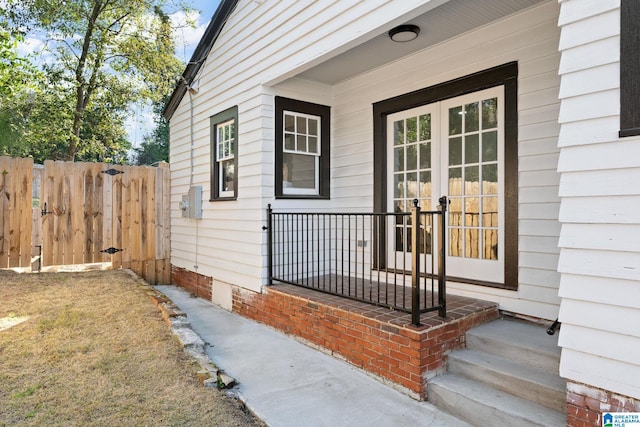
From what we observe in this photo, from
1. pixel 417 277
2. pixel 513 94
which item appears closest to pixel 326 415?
pixel 417 277

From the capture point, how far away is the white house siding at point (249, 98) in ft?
12.4

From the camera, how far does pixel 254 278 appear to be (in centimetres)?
505

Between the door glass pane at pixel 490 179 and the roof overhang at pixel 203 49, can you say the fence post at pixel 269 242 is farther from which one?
the roof overhang at pixel 203 49

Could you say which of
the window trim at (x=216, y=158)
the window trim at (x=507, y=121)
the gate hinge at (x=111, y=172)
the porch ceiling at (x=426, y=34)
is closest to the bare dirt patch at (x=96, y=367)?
the window trim at (x=216, y=158)

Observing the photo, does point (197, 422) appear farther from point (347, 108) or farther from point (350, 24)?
point (347, 108)

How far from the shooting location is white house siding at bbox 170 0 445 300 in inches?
149

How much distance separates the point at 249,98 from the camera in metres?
5.20

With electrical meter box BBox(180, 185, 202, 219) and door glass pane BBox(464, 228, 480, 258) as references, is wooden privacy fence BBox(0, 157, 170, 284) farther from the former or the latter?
door glass pane BBox(464, 228, 480, 258)

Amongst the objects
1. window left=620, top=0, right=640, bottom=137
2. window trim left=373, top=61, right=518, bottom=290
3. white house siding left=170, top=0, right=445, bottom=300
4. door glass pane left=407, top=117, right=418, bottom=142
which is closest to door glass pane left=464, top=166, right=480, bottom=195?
window trim left=373, top=61, right=518, bottom=290

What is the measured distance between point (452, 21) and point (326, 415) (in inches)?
142

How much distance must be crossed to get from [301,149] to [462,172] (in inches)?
86.3

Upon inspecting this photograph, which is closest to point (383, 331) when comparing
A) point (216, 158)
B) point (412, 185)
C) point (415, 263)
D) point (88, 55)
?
point (415, 263)

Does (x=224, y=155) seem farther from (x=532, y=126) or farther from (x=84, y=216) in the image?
(x=532, y=126)

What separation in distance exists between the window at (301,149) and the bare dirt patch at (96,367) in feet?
7.68
